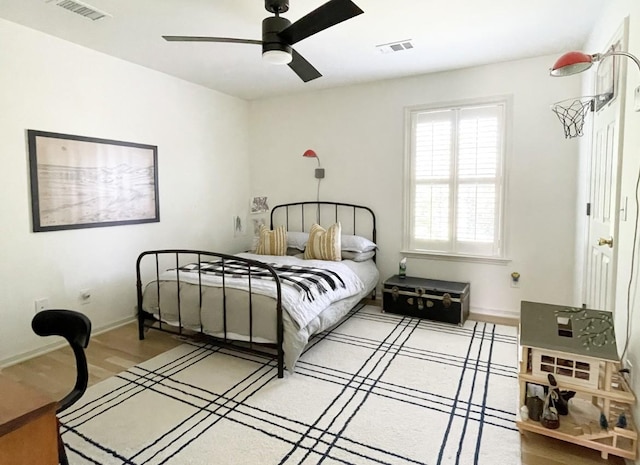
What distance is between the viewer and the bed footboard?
108 inches

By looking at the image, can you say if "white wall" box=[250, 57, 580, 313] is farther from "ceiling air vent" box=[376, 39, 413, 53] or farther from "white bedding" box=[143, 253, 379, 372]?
"white bedding" box=[143, 253, 379, 372]

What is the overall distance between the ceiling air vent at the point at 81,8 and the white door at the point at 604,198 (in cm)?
335

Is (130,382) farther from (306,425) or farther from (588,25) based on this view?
(588,25)

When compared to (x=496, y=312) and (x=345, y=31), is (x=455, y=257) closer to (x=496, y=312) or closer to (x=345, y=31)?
(x=496, y=312)

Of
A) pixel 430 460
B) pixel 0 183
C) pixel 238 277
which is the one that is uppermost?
pixel 0 183

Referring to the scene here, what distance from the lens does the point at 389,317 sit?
13.1 ft

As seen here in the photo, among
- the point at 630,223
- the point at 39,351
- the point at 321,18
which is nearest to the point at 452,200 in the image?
the point at 630,223

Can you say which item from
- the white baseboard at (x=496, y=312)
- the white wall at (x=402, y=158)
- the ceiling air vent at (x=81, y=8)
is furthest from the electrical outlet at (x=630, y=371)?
the ceiling air vent at (x=81, y=8)

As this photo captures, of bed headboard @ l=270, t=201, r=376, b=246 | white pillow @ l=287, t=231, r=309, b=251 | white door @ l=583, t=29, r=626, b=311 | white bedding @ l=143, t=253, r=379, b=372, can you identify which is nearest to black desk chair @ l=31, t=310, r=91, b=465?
white bedding @ l=143, t=253, r=379, b=372

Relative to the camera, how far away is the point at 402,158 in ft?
14.0

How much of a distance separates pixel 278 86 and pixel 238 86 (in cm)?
48

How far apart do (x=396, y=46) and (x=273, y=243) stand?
2368 mm

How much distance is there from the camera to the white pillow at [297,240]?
4465 mm

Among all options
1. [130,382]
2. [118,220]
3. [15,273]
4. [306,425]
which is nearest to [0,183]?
[15,273]
